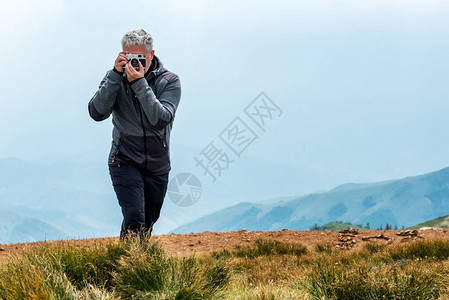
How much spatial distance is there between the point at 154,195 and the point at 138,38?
1.60m

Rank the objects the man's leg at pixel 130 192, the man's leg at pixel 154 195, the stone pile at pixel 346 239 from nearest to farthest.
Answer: the man's leg at pixel 130 192 → the man's leg at pixel 154 195 → the stone pile at pixel 346 239

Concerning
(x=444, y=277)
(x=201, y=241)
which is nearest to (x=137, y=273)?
(x=444, y=277)

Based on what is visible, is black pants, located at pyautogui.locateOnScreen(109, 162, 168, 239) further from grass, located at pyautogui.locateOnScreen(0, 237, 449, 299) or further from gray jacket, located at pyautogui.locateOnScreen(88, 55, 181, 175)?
grass, located at pyautogui.locateOnScreen(0, 237, 449, 299)

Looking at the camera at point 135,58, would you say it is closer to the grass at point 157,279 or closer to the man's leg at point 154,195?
the man's leg at point 154,195

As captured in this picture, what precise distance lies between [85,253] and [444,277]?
10.8 feet

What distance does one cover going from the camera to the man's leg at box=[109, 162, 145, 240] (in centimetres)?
486

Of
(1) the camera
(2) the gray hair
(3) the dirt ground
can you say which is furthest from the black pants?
(3) the dirt ground

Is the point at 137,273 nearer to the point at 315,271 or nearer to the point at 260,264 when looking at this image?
the point at 315,271

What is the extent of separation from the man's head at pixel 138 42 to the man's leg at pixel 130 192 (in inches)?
41.0

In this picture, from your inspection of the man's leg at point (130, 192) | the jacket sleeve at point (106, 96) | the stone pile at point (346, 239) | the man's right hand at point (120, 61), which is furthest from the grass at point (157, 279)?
the stone pile at point (346, 239)

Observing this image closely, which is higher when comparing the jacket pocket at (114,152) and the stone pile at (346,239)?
the jacket pocket at (114,152)

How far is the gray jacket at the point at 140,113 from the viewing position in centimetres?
471

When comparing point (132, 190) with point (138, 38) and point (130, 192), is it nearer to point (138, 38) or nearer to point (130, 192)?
point (130, 192)

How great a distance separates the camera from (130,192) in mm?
4863
